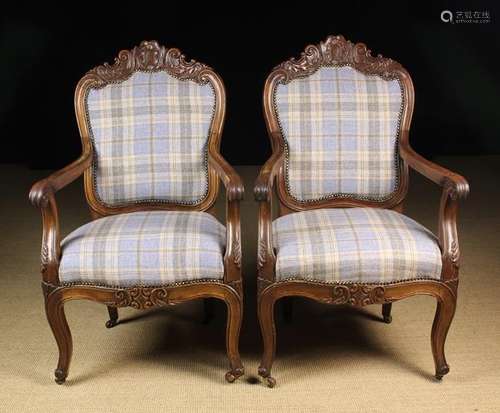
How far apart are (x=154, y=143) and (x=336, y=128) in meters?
0.69

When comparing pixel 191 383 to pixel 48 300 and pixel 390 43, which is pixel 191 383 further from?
pixel 390 43

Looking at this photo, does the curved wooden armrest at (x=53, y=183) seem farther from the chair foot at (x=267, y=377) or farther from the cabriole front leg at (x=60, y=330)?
the chair foot at (x=267, y=377)

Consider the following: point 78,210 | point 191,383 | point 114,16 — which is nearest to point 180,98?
point 191,383

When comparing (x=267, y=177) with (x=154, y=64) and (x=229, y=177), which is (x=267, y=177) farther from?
(x=154, y=64)

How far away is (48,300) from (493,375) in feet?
5.00

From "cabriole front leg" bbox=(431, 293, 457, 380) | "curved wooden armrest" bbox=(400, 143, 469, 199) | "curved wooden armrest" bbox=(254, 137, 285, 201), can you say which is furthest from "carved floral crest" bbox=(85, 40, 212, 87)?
"cabriole front leg" bbox=(431, 293, 457, 380)

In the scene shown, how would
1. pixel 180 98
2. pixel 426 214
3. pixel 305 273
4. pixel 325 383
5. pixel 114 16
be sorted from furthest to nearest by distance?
1. pixel 114 16
2. pixel 426 214
3. pixel 180 98
4. pixel 325 383
5. pixel 305 273

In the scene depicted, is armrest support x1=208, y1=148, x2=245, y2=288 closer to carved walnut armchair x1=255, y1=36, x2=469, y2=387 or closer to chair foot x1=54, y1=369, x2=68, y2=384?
carved walnut armchair x1=255, y1=36, x2=469, y2=387

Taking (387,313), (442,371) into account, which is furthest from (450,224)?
(387,313)

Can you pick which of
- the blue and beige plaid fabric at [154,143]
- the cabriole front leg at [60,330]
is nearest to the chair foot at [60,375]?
the cabriole front leg at [60,330]

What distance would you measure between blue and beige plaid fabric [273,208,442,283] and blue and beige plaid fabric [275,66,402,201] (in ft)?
1.26

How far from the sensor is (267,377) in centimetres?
221

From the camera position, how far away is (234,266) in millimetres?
2088

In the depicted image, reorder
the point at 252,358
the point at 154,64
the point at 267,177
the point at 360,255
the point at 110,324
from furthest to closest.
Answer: the point at 110,324 < the point at 154,64 < the point at 252,358 < the point at 267,177 < the point at 360,255
